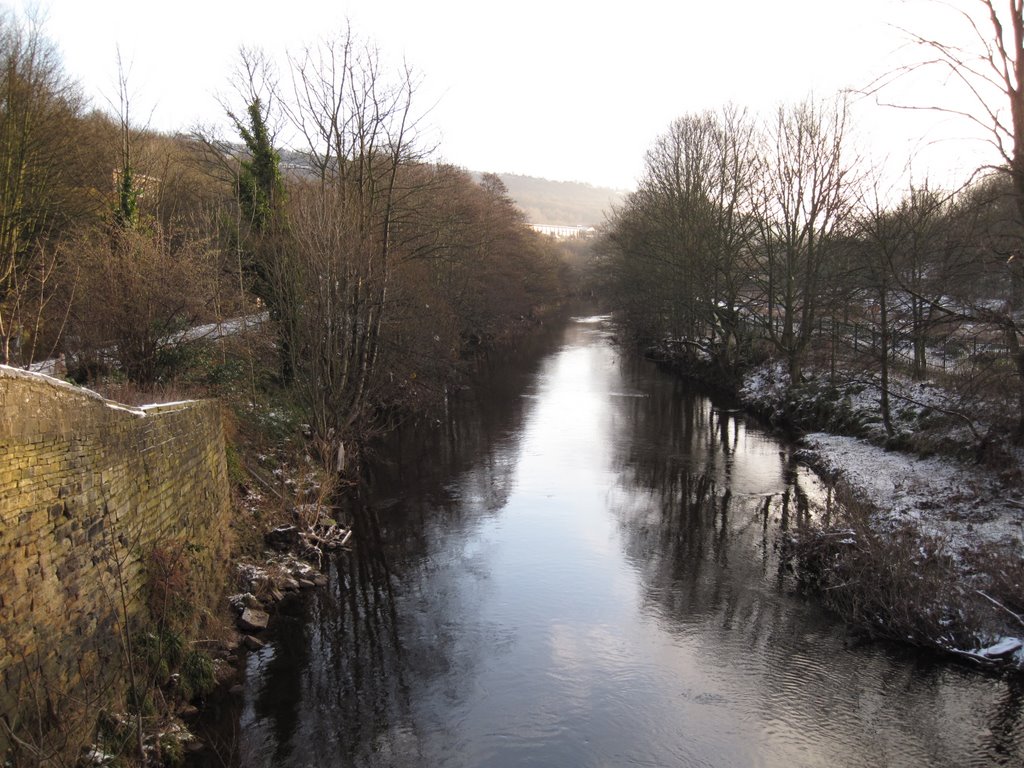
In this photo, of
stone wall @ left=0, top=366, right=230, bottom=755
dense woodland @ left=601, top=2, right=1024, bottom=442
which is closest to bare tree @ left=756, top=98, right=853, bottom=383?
dense woodland @ left=601, top=2, right=1024, bottom=442

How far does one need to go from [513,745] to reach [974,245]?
997cm

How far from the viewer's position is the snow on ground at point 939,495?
10.4 metres

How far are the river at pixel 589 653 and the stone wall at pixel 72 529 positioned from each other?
75.3 inches

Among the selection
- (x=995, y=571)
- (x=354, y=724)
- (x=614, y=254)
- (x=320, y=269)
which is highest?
(x=614, y=254)

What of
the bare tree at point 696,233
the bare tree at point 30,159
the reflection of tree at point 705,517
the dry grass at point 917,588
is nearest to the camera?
the dry grass at point 917,588

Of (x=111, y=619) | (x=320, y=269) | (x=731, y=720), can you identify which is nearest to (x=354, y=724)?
(x=111, y=619)

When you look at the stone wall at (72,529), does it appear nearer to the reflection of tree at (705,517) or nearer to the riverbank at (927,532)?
the reflection of tree at (705,517)

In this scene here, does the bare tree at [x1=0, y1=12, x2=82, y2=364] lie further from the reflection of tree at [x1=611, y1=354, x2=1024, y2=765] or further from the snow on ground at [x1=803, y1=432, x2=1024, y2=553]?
the snow on ground at [x1=803, y1=432, x2=1024, y2=553]

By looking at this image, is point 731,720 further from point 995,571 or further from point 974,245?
point 974,245

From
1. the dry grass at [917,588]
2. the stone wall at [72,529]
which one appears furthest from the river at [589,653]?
the stone wall at [72,529]

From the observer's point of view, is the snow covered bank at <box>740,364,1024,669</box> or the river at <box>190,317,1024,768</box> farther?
the snow covered bank at <box>740,364,1024,669</box>

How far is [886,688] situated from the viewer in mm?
8000

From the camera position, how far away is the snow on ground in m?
10.4

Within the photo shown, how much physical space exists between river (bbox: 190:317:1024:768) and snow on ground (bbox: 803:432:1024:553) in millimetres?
1012
